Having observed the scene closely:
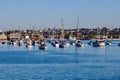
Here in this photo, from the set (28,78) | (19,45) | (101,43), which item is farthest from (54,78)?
(19,45)

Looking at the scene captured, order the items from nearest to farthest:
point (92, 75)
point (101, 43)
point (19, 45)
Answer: point (92, 75), point (101, 43), point (19, 45)

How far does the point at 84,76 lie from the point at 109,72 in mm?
4878

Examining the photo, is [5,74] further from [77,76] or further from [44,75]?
[77,76]

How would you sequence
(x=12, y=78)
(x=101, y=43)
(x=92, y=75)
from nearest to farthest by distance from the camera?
(x=12, y=78)
(x=92, y=75)
(x=101, y=43)

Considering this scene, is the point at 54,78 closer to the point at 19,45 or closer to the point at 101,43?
the point at 101,43

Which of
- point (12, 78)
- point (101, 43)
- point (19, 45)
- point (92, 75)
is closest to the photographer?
point (12, 78)

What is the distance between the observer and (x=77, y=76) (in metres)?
50.0

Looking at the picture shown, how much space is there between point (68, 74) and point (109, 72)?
4.84 meters

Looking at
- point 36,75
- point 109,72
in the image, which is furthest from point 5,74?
point 109,72

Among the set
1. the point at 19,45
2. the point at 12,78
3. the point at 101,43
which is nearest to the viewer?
the point at 12,78

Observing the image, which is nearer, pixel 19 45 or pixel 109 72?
pixel 109 72

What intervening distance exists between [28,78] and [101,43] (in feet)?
328

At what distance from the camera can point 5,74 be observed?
51.3 m

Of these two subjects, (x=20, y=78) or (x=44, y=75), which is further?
(x=44, y=75)
